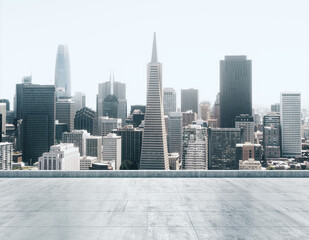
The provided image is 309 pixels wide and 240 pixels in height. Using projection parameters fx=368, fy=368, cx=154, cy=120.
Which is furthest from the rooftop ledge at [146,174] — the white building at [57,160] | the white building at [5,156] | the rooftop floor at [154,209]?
the white building at [5,156]

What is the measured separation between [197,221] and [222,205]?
4009 mm

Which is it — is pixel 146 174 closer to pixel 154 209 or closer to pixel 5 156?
pixel 154 209

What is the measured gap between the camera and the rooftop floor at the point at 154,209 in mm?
17766

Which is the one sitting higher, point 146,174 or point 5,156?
point 146,174

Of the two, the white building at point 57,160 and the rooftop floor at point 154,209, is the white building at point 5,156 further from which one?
the rooftop floor at point 154,209

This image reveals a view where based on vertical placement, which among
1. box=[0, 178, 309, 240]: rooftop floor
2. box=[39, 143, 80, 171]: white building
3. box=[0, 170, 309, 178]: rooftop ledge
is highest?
box=[0, 170, 309, 178]: rooftop ledge

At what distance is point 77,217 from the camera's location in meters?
20.1

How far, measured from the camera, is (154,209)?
21672 millimetres

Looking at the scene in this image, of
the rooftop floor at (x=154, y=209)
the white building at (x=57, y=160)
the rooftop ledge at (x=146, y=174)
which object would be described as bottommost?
the white building at (x=57, y=160)

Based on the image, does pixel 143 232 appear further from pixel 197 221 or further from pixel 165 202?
pixel 165 202

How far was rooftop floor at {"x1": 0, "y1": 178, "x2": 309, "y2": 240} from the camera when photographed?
17.8 metres

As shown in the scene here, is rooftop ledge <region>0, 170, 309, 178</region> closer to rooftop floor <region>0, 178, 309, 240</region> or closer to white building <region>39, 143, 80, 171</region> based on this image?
rooftop floor <region>0, 178, 309, 240</region>

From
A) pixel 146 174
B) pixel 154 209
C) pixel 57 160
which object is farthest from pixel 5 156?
pixel 154 209

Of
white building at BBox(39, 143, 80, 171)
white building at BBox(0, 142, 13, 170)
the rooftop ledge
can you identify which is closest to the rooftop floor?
the rooftop ledge
